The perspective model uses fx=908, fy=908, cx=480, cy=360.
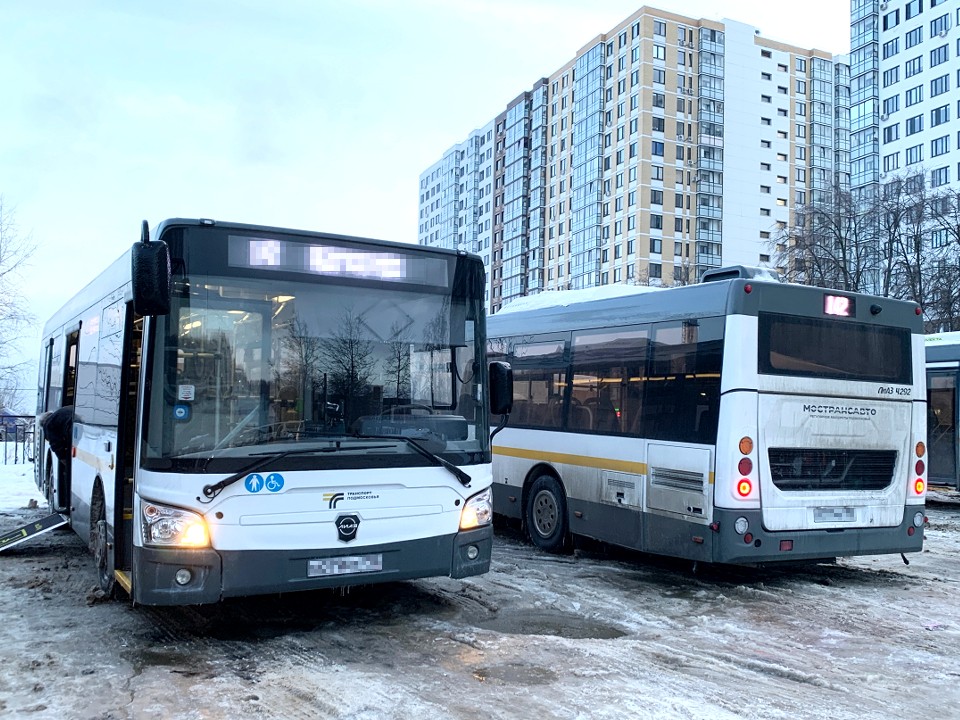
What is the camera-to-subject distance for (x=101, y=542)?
773 centimetres

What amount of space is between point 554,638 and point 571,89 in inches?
3485

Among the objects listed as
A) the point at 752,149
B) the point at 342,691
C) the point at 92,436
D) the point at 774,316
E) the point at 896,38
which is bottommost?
the point at 342,691

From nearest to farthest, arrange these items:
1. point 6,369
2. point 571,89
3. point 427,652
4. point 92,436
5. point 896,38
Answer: point 427,652
point 92,436
point 6,369
point 896,38
point 571,89

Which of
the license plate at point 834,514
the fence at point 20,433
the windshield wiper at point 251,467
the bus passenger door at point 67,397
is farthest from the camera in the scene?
the fence at point 20,433

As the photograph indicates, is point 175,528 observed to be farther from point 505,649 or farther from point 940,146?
point 940,146

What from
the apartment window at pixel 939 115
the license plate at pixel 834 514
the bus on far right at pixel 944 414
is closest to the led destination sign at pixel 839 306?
the license plate at pixel 834 514

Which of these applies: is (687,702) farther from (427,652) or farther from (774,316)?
(774,316)

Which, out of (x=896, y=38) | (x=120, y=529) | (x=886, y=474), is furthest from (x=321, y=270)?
(x=896, y=38)

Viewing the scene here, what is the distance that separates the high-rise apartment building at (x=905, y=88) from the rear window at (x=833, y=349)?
2470 inches

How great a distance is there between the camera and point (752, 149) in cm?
8288

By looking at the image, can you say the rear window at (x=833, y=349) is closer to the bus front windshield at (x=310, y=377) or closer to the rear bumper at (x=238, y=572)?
the bus front windshield at (x=310, y=377)

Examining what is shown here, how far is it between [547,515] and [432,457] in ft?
14.6

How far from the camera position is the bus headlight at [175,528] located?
5.98m

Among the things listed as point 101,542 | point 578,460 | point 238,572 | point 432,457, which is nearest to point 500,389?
point 432,457
